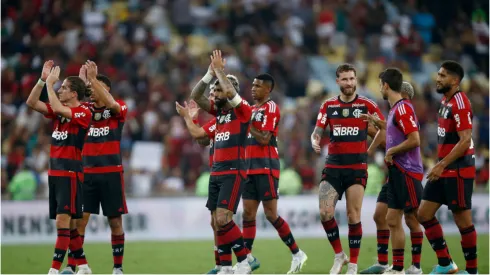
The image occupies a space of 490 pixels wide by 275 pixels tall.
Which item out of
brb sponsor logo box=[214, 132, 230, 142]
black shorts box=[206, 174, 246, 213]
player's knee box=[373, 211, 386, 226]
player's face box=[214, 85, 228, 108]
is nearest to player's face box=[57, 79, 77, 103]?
player's face box=[214, 85, 228, 108]

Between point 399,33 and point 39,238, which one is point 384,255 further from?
point 399,33

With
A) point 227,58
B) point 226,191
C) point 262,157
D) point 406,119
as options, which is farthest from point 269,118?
point 227,58

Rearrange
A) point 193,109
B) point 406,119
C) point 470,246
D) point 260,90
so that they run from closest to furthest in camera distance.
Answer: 1. point 470,246
2. point 406,119
3. point 193,109
4. point 260,90

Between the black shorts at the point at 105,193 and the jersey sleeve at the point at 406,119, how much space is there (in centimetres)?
384

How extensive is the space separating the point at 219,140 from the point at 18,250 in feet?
24.7

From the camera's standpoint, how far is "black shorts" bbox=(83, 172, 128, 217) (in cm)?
1319

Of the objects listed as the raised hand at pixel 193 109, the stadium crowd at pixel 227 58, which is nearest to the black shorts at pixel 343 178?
the raised hand at pixel 193 109

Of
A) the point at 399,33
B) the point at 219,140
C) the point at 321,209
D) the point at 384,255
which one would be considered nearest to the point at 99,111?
the point at 219,140

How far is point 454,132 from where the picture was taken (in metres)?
12.2

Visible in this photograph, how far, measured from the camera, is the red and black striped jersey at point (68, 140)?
12.4 metres

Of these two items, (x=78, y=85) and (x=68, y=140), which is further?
(x=78, y=85)

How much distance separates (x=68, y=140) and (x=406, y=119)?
4.26 metres

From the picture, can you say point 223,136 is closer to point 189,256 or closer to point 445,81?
point 445,81

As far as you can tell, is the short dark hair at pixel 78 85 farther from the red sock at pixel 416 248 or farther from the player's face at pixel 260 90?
the red sock at pixel 416 248
